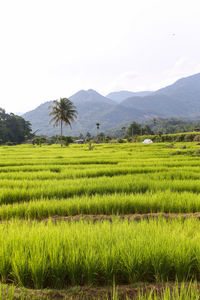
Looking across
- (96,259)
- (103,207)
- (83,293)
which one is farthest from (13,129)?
(83,293)

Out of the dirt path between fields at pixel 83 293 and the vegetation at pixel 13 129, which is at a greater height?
the vegetation at pixel 13 129

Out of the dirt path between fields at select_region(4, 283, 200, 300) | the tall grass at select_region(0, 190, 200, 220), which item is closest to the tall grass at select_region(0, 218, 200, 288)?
the dirt path between fields at select_region(4, 283, 200, 300)

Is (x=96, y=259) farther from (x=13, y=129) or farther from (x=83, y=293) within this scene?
(x=13, y=129)

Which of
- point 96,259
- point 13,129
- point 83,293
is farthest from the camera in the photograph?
point 13,129

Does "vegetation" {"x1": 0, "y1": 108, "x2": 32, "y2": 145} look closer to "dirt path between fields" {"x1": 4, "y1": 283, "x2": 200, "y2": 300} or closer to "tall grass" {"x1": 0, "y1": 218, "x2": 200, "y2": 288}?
"tall grass" {"x1": 0, "y1": 218, "x2": 200, "y2": 288}

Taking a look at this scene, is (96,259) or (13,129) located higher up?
(13,129)

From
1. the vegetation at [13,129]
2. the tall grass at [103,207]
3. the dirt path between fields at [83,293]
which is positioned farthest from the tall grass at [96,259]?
the vegetation at [13,129]

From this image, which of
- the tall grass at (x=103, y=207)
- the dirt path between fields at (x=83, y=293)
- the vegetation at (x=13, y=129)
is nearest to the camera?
the dirt path between fields at (x=83, y=293)

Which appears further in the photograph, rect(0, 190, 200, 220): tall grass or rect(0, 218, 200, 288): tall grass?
rect(0, 190, 200, 220): tall grass

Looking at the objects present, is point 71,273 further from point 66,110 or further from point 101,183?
point 66,110

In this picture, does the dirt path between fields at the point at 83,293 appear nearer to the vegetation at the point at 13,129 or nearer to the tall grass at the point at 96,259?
the tall grass at the point at 96,259

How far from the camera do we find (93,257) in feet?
5.13

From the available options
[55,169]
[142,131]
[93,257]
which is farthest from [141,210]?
[142,131]

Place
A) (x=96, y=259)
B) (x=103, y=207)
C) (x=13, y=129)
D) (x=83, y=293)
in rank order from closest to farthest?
(x=83, y=293)
(x=96, y=259)
(x=103, y=207)
(x=13, y=129)
